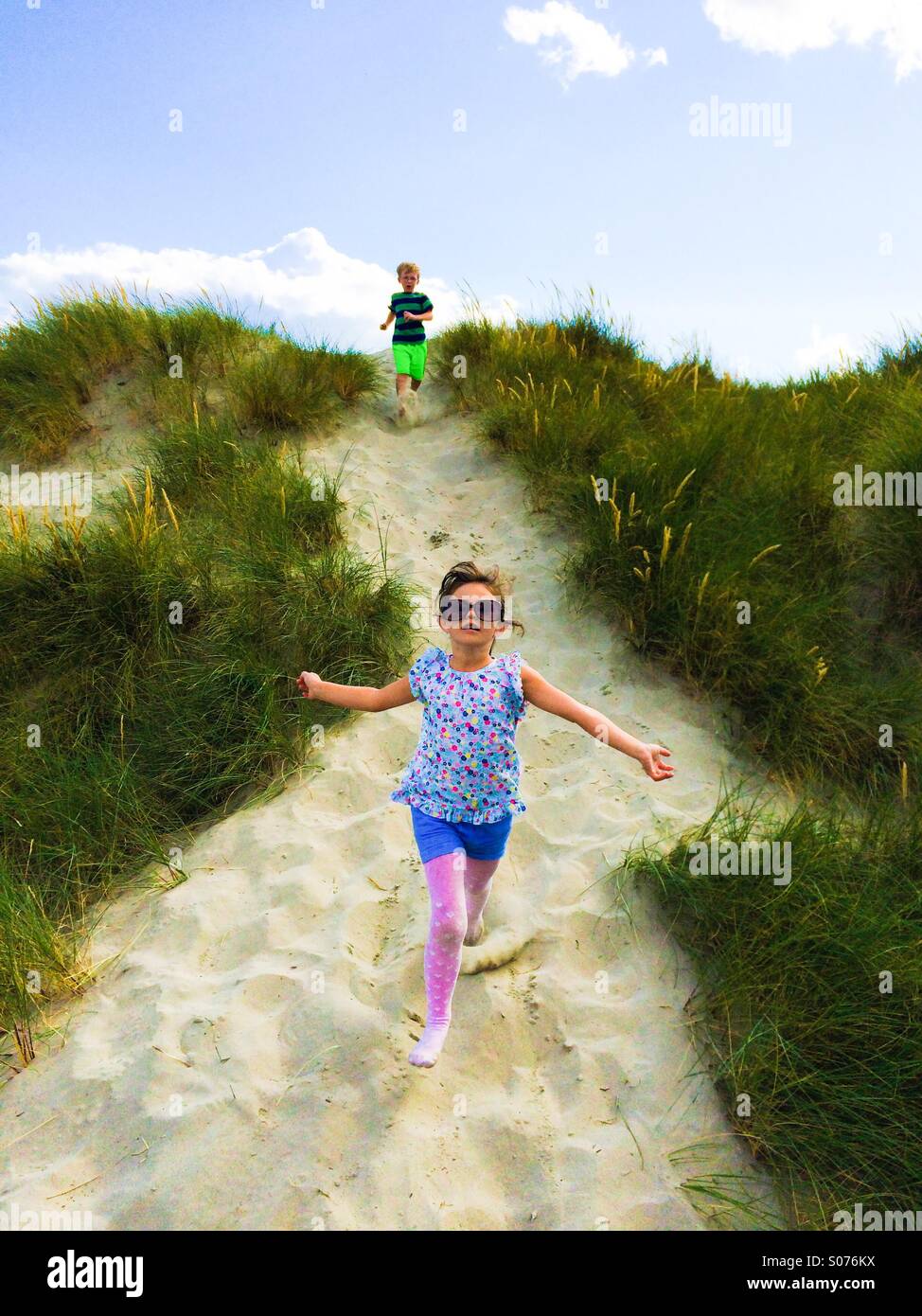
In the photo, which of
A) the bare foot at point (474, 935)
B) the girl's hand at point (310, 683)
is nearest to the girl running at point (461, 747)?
the girl's hand at point (310, 683)

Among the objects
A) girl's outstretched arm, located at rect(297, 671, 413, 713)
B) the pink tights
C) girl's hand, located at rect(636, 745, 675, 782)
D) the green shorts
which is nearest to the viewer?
girl's hand, located at rect(636, 745, 675, 782)

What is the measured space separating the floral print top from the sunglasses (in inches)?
5.5

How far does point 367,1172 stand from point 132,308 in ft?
26.1

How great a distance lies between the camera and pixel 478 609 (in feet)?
8.83

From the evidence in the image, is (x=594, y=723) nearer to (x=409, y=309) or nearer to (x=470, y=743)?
(x=470, y=743)

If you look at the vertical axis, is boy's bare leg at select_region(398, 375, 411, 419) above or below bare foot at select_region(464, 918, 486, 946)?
above

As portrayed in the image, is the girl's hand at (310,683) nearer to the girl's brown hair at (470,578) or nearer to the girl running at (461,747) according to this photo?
the girl running at (461,747)

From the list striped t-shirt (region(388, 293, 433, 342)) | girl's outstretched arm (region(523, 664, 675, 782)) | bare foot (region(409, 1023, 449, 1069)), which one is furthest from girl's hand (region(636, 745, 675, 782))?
striped t-shirt (region(388, 293, 433, 342))

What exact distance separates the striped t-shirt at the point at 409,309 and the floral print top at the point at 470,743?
652cm

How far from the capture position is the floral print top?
2.73 m

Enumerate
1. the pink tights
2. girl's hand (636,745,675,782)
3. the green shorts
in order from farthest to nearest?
the green shorts, the pink tights, girl's hand (636,745,675,782)

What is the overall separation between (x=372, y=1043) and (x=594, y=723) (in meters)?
1.44

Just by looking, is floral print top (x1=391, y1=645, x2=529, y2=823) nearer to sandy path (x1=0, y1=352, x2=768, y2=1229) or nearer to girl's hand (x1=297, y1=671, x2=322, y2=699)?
girl's hand (x1=297, y1=671, x2=322, y2=699)
